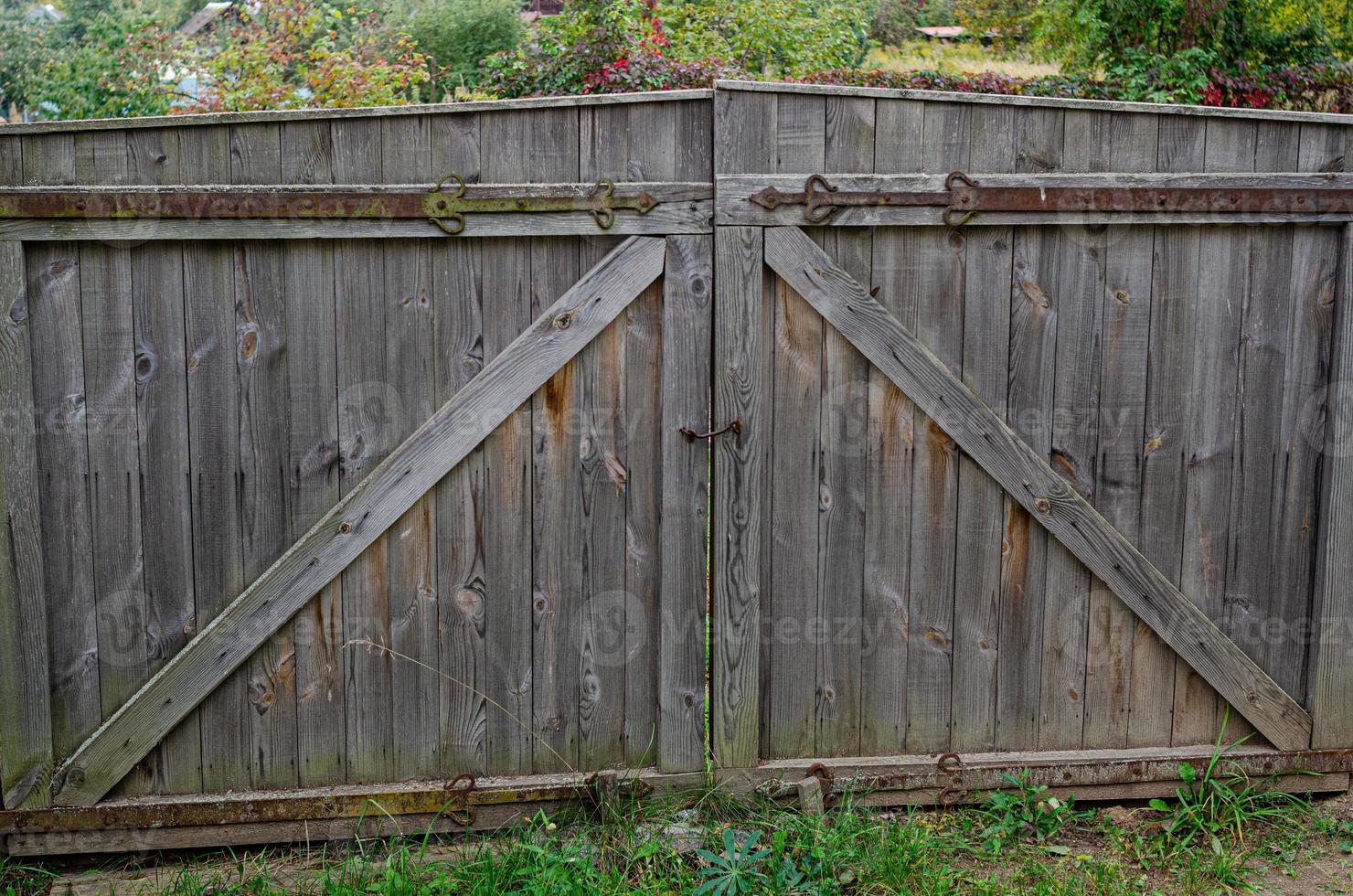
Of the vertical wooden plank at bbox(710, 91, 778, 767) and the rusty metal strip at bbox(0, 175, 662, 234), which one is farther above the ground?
the rusty metal strip at bbox(0, 175, 662, 234)

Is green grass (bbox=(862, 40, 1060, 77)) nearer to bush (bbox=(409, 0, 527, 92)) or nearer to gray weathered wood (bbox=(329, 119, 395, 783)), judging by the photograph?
bush (bbox=(409, 0, 527, 92))

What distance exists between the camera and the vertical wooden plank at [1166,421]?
10.3 feet

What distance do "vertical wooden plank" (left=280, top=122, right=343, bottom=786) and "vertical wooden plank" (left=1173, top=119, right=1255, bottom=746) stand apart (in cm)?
250

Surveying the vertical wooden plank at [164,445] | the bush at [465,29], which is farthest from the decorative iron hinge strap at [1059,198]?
the bush at [465,29]

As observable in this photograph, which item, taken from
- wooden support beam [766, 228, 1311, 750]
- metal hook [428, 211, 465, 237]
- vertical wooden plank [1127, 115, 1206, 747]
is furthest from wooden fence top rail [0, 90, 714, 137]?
vertical wooden plank [1127, 115, 1206, 747]

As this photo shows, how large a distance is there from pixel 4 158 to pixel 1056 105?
2.84 meters

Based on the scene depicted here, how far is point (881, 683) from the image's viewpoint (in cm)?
331

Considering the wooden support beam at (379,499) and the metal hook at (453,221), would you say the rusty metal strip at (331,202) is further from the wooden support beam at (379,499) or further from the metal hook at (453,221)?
the wooden support beam at (379,499)

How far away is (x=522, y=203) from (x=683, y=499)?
938 mm

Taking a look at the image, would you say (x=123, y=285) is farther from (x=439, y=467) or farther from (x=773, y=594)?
(x=773, y=594)

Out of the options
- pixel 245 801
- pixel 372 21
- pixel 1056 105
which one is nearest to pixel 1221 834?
pixel 1056 105

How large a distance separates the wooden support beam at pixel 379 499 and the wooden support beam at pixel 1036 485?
482 millimetres

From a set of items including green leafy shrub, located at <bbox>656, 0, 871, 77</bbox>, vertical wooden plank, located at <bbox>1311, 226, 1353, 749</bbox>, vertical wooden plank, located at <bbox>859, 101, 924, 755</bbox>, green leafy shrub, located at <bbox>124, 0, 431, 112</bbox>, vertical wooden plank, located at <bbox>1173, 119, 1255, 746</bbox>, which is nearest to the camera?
vertical wooden plank, located at <bbox>859, 101, 924, 755</bbox>

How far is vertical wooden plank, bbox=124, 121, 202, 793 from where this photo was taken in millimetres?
2918
